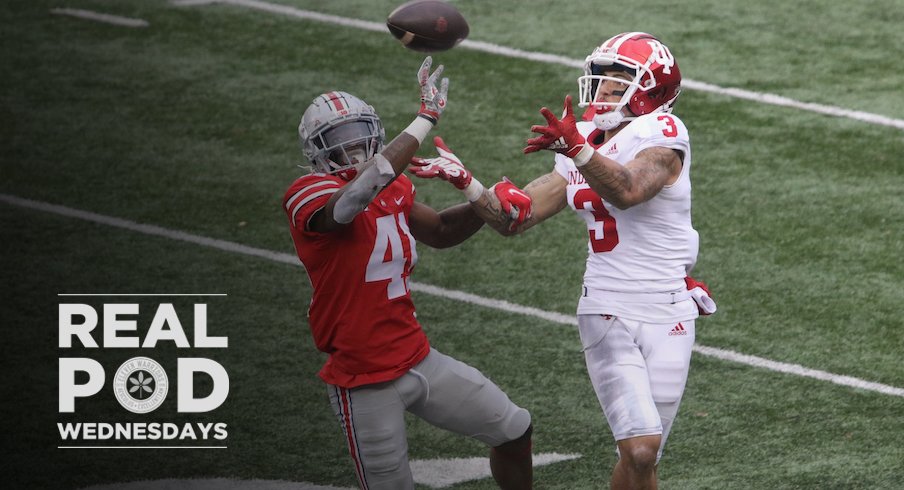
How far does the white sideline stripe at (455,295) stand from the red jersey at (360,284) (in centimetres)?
287

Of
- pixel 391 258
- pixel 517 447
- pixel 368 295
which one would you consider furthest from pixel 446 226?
pixel 517 447

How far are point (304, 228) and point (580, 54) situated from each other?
7630 mm

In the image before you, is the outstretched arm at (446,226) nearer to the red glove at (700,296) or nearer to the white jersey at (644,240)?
the white jersey at (644,240)

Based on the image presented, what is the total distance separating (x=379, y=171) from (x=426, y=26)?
1245 mm

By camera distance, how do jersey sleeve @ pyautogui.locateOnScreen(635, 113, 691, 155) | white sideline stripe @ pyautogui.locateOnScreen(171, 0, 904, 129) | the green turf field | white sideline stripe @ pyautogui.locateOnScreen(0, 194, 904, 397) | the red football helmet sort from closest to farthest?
jersey sleeve @ pyautogui.locateOnScreen(635, 113, 691, 155) → the red football helmet → the green turf field → white sideline stripe @ pyautogui.locateOnScreen(0, 194, 904, 397) → white sideline stripe @ pyautogui.locateOnScreen(171, 0, 904, 129)

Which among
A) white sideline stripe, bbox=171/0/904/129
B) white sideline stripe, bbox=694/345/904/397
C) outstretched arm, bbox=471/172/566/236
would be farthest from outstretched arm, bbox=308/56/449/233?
white sideline stripe, bbox=171/0/904/129

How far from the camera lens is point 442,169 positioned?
217 inches

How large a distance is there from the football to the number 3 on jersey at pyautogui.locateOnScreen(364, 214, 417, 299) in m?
0.97

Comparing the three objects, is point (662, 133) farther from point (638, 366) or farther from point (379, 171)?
point (379, 171)

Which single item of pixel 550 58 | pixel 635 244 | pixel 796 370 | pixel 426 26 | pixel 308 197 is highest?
pixel 426 26

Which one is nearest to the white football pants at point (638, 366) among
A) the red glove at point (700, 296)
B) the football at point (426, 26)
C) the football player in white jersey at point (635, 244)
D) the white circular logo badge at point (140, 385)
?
the football player in white jersey at point (635, 244)

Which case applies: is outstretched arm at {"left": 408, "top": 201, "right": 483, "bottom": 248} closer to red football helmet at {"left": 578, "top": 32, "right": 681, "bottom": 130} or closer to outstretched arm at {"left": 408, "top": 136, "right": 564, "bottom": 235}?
outstretched arm at {"left": 408, "top": 136, "right": 564, "bottom": 235}

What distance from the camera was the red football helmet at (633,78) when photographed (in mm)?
5688

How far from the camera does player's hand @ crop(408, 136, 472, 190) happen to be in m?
5.50
